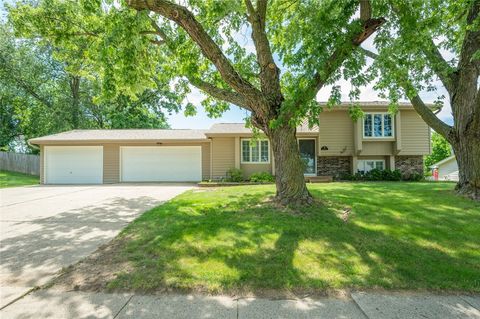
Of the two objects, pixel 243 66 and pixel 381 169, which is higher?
pixel 243 66

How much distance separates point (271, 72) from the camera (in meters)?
6.34

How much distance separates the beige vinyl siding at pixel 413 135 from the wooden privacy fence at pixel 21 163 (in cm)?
2491

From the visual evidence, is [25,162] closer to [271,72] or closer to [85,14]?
[85,14]

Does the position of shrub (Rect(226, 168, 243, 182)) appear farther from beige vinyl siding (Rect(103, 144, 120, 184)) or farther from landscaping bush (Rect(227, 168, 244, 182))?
beige vinyl siding (Rect(103, 144, 120, 184))

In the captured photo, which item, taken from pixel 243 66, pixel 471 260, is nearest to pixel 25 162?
pixel 243 66

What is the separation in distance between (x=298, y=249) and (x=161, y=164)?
1267cm

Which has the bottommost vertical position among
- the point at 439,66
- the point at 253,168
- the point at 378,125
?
the point at 253,168

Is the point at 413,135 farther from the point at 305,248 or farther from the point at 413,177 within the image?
the point at 305,248

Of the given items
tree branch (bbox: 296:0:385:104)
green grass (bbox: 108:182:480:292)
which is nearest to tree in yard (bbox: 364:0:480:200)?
tree branch (bbox: 296:0:385:104)

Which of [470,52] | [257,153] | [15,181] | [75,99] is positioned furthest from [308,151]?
[75,99]

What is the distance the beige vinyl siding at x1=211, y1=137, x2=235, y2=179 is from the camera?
14664 millimetres

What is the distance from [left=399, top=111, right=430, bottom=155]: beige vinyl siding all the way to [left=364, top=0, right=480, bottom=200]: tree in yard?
6106 millimetres

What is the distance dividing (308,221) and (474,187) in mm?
5427

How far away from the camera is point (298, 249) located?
13.1 feet
